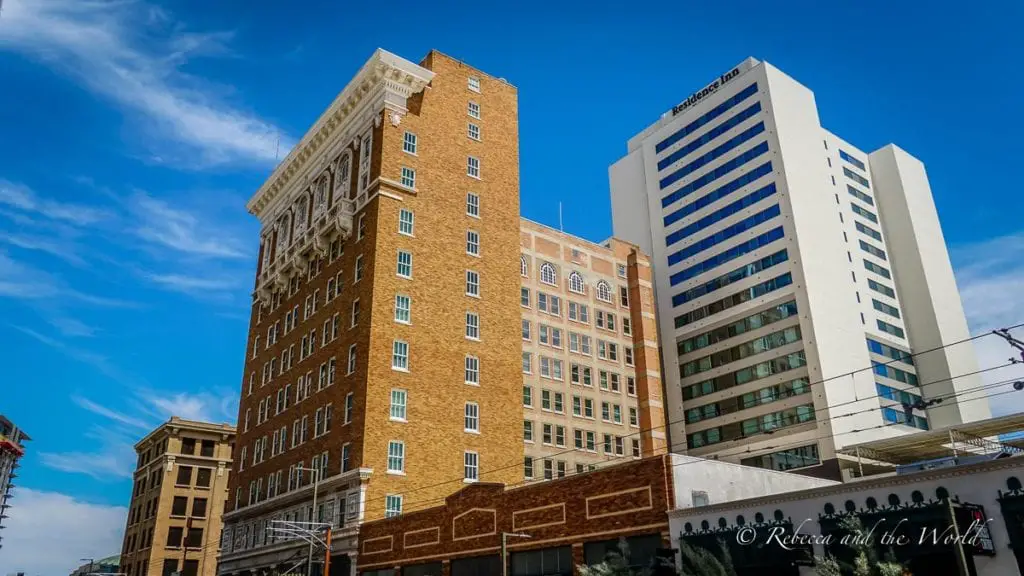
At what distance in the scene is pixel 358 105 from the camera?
225 ft

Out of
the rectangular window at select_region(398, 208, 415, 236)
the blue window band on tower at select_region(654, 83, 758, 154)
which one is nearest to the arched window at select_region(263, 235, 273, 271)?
the rectangular window at select_region(398, 208, 415, 236)

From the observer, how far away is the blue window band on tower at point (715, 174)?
8413cm

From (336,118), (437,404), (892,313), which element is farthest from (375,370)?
(892,313)

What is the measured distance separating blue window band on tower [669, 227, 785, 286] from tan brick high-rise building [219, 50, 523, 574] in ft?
88.1

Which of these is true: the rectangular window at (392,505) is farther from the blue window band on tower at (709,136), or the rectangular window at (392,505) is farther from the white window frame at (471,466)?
the blue window band on tower at (709,136)

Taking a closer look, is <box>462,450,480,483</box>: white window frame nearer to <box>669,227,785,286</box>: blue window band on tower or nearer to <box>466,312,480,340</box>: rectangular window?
<box>466,312,480,340</box>: rectangular window

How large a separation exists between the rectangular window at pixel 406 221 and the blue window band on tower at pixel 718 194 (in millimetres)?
39043

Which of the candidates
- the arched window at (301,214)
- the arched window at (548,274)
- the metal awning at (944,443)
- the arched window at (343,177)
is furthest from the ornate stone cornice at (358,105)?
the metal awning at (944,443)

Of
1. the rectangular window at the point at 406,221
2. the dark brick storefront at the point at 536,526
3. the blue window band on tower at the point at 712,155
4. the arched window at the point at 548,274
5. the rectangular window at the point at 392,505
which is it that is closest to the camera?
the dark brick storefront at the point at 536,526

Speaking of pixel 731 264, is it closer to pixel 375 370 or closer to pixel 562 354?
pixel 562 354

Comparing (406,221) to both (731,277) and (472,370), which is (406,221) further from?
(731,277)

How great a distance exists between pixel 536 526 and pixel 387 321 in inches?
885

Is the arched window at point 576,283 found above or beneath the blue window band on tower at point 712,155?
beneath

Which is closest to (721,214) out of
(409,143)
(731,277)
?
(731,277)
